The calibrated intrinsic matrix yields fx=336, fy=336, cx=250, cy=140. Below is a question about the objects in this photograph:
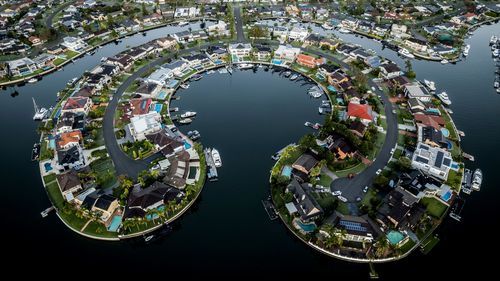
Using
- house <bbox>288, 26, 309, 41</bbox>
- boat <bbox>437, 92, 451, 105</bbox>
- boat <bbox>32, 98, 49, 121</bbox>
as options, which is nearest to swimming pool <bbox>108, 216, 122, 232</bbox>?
boat <bbox>32, 98, 49, 121</bbox>

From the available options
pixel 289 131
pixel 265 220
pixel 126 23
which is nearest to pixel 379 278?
pixel 265 220

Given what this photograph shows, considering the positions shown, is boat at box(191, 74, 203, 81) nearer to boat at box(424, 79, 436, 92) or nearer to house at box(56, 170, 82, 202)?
house at box(56, 170, 82, 202)

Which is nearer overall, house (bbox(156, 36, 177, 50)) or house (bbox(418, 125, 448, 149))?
house (bbox(418, 125, 448, 149))

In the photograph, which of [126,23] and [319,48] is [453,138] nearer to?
[319,48]

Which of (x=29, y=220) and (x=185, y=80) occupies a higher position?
(x=185, y=80)

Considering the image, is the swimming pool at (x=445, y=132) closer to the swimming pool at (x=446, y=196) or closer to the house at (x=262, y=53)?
the swimming pool at (x=446, y=196)

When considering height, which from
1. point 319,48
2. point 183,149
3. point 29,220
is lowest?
point 29,220
